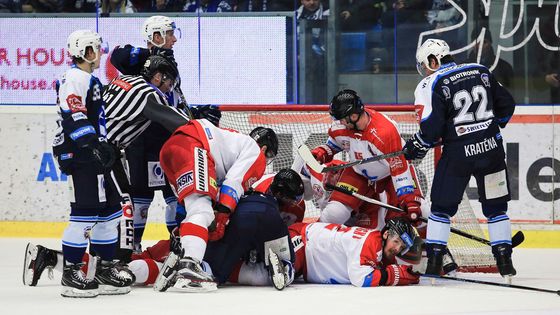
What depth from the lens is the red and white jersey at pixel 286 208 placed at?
6.30 meters

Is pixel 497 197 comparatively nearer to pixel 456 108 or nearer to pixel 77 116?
pixel 456 108

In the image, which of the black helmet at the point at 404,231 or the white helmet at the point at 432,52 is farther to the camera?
the white helmet at the point at 432,52

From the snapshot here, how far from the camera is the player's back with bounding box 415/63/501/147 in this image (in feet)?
19.0

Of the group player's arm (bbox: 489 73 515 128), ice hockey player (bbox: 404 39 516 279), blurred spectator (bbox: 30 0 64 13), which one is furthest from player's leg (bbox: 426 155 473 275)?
blurred spectator (bbox: 30 0 64 13)

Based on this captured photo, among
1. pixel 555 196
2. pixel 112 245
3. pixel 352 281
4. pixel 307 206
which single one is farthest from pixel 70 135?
pixel 555 196

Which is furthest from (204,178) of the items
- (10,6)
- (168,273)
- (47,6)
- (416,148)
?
(10,6)

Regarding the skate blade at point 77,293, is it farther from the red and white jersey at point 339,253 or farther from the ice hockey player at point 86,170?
the red and white jersey at point 339,253

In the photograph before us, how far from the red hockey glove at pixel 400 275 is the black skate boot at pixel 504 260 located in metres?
0.40

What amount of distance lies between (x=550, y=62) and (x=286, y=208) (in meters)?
2.85

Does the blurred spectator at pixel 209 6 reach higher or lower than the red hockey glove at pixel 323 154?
higher

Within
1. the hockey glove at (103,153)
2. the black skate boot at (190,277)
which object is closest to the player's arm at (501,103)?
the black skate boot at (190,277)

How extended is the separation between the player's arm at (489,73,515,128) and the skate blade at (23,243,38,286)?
232 centimetres

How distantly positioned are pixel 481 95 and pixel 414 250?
0.81 meters

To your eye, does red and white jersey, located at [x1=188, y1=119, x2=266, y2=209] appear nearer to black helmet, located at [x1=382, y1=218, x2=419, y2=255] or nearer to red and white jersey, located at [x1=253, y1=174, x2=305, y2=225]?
red and white jersey, located at [x1=253, y1=174, x2=305, y2=225]
